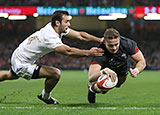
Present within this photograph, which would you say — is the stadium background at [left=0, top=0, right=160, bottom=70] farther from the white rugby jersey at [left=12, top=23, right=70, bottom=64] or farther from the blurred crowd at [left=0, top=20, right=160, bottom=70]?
the white rugby jersey at [left=12, top=23, right=70, bottom=64]

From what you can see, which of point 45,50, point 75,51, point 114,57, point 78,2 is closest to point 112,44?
point 114,57

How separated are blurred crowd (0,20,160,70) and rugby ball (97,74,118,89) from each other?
27596mm

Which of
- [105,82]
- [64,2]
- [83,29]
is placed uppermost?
[105,82]

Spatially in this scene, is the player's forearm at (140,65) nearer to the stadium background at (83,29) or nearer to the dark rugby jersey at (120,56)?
the dark rugby jersey at (120,56)

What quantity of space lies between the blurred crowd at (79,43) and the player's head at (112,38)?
27377mm

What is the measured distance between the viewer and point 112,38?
656 cm

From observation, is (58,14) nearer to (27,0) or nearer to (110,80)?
(110,80)

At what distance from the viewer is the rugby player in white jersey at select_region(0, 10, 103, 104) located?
663cm

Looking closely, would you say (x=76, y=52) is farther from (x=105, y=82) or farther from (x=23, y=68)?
(x=23, y=68)

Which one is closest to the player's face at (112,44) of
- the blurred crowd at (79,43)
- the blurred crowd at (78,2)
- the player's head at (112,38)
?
the player's head at (112,38)

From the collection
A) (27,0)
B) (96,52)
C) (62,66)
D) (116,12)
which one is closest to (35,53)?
(96,52)

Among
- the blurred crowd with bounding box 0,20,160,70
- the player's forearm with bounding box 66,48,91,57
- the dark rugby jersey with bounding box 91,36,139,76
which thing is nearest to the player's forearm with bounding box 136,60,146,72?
the dark rugby jersey with bounding box 91,36,139,76

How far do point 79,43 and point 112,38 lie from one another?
2993 centimetres

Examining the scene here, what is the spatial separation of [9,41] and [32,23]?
3317 mm
